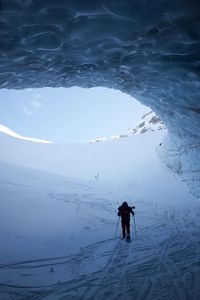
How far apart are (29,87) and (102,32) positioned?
518 centimetres

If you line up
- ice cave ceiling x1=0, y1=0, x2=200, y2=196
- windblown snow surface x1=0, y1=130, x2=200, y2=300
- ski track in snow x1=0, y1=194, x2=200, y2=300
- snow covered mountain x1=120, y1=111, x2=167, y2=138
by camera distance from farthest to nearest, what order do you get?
snow covered mountain x1=120, y1=111, x2=167, y2=138 < windblown snow surface x1=0, y1=130, x2=200, y2=300 < ski track in snow x1=0, y1=194, x2=200, y2=300 < ice cave ceiling x1=0, y1=0, x2=200, y2=196

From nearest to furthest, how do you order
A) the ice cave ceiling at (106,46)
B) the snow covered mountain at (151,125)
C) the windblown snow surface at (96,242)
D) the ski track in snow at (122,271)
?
the ice cave ceiling at (106,46), the ski track in snow at (122,271), the windblown snow surface at (96,242), the snow covered mountain at (151,125)

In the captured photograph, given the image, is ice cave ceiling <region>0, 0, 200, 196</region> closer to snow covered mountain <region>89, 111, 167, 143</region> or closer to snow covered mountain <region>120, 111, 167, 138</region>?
snow covered mountain <region>89, 111, 167, 143</region>

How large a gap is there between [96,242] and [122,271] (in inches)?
122

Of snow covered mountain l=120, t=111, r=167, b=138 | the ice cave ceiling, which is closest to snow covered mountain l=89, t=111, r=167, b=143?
snow covered mountain l=120, t=111, r=167, b=138

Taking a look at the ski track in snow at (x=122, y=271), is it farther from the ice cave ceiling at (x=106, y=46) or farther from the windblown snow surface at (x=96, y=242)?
the ice cave ceiling at (x=106, y=46)

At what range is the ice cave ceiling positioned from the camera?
4.89 m

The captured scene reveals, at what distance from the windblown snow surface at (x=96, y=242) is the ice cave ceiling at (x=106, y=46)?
4888 millimetres

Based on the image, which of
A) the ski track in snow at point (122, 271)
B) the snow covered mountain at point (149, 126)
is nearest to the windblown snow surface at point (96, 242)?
the ski track in snow at point (122, 271)

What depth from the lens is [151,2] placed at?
468 centimetres

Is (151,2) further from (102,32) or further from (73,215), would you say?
(73,215)

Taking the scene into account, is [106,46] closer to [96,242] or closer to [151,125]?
[96,242]

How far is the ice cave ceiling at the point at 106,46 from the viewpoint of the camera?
489 centimetres

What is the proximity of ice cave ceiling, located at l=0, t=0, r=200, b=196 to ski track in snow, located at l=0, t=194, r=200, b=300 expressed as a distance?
4.75 metres
